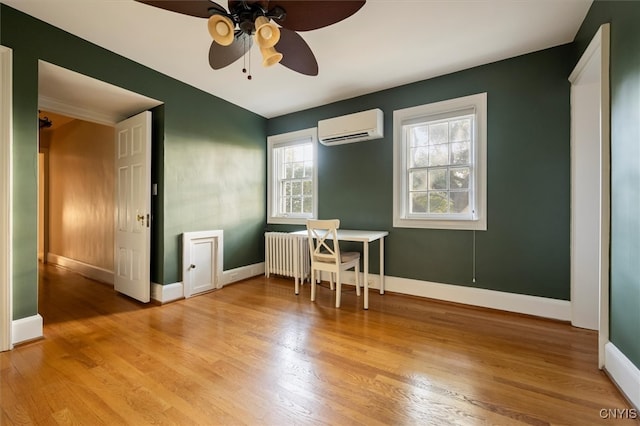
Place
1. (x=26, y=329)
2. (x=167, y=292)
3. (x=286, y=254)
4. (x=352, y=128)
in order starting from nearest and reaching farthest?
(x=26, y=329), (x=167, y=292), (x=352, y=128), (x=286, y=254)

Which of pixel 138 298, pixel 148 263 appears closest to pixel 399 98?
pixel 148 263

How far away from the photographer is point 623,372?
1480 millimetres

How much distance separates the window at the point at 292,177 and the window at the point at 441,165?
1285mm

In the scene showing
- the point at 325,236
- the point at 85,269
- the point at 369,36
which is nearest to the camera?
the point at 369,36

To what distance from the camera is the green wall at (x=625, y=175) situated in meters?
1.41

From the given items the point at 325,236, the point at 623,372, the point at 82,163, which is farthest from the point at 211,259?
the point at 623,372

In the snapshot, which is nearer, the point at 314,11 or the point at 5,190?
the point at 314,11

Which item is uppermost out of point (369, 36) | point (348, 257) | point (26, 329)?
point (369, 36)

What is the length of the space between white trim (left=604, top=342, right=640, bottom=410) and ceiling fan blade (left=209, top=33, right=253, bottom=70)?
9.79ft

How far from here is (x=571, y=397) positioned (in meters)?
1.47

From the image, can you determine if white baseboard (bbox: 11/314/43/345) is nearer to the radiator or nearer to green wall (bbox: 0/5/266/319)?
green wall (bbox: 0/5/266/319)

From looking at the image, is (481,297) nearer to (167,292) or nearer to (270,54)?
(270,54)

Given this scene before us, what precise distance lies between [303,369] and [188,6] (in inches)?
88.3

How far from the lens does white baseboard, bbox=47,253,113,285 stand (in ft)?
12.7
